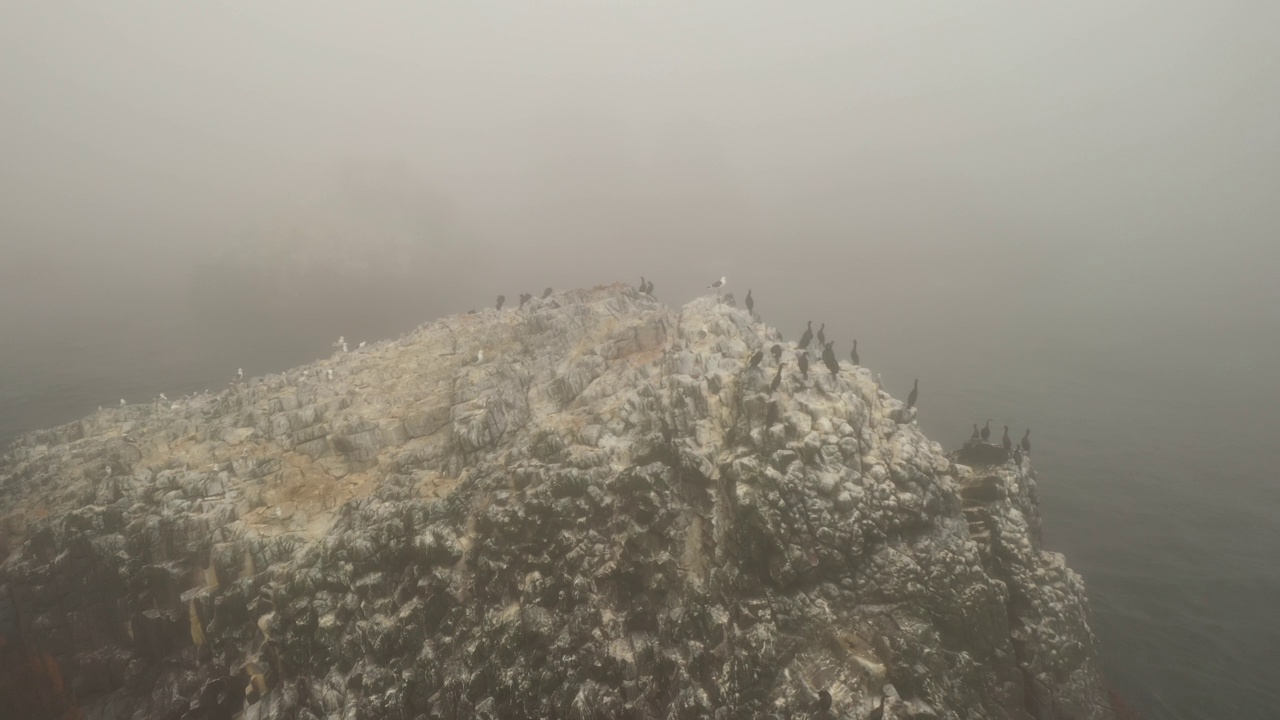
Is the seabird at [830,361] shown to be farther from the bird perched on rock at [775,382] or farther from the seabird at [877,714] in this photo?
the seabird at [877,714]

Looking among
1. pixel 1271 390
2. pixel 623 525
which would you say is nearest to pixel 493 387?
pixel 623 525

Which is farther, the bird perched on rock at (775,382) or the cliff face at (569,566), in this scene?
the bird perched on rock at (775,382)

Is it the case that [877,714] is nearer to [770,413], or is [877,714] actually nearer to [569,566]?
[770,413]

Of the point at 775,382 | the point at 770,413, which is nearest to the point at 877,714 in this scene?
the point at 770,413

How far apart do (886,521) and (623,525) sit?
15307 millimetres

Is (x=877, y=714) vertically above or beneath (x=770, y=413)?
beneath

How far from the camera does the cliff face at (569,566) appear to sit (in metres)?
24.7

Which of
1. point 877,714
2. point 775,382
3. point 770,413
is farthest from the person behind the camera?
point 775,382

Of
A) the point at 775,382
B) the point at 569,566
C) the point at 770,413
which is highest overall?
the point at 775,382

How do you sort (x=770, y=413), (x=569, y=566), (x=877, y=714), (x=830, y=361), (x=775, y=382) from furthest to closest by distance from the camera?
(x=830, y=361), (x=775, y=382), (x=770, y=413), (x=569, y=566), (x=877, y=714)

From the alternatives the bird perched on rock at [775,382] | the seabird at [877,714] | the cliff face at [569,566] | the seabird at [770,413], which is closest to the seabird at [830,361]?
the cliff face at [569,566]

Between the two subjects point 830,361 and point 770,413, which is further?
point 830,361

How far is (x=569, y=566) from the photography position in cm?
2752

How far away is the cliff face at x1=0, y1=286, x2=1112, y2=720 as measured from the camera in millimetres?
24734
